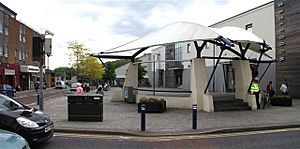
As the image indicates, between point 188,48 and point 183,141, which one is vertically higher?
point 188,48

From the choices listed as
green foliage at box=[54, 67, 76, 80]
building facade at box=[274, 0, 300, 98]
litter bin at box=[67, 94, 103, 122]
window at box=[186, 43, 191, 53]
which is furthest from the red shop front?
litter bin at box=[67, 94, 103, 122]

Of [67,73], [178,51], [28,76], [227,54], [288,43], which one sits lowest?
[28,76]

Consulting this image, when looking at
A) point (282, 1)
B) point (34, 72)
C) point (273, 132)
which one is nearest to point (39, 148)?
point (273, 132)

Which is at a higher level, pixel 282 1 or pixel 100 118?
pixel 282 1

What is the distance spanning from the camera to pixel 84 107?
41.6ft

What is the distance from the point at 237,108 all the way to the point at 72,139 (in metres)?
10.8

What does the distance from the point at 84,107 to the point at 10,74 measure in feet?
128

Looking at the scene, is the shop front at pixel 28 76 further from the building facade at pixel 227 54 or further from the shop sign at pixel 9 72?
the building facade at pixel 227 54

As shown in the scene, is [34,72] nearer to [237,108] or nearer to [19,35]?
[19,35]

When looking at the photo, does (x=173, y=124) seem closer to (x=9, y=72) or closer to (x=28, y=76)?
(x=9, y=72)

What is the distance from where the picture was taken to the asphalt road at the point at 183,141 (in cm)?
860

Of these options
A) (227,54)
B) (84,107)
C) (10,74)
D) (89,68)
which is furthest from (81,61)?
(84,107)

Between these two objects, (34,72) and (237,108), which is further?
(34,72)

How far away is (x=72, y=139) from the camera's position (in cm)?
948
